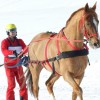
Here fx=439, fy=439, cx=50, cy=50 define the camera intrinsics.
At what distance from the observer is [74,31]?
297 inches

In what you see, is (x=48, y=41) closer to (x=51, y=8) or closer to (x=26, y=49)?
(x=26, y=49)

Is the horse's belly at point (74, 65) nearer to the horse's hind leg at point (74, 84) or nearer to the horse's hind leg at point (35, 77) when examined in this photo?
the horse's hind leg at point (74, 84)

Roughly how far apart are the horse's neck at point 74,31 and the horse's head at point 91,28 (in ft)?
0.81

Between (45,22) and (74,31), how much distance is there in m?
24.4

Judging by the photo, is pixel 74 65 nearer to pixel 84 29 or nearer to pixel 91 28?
pixel 84 29

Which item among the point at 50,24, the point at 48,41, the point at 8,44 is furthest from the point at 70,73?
the point at 50,24

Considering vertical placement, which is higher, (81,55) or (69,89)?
(81,55)

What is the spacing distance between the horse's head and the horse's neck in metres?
0.25

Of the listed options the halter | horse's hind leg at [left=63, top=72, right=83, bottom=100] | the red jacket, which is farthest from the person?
the halter

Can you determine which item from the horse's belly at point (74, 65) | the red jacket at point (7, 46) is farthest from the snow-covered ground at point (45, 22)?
the horse's belly at point (74, 65)

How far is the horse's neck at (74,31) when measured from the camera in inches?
294

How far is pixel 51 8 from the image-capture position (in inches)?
1510

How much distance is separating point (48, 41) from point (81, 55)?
103 centimetres

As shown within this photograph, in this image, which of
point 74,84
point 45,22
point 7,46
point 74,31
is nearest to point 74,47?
point 74,31
